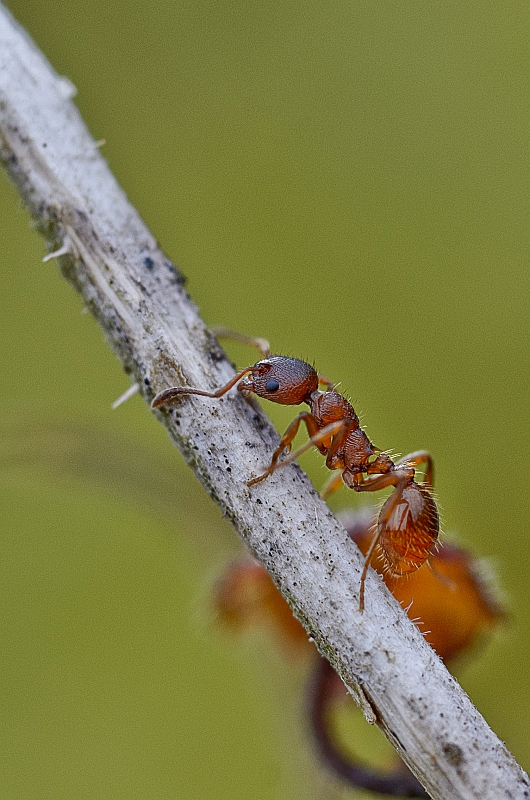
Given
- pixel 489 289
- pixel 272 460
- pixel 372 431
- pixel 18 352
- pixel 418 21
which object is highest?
pixel 418 21

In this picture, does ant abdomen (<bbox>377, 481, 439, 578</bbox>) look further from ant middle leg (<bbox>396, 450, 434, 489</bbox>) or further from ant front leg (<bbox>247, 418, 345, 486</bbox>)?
ant front leg (<bbox>247, 418, 345, 486</bbox>)

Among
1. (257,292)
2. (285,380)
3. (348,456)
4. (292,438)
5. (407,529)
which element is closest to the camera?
(292,438)

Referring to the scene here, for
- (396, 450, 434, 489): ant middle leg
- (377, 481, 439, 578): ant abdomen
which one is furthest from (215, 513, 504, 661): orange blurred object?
(396, 450, 434, 489): ant middle leg

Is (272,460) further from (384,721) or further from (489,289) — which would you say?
(489,289)

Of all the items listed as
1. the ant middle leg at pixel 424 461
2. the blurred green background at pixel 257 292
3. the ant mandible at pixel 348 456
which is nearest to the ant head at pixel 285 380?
the ant mandible at pixel 348 456

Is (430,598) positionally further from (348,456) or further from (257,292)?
(257,292)

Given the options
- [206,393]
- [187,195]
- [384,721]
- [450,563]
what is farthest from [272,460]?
[187,195]

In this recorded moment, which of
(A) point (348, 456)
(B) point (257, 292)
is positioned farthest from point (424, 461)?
(B) point (257, 292)
